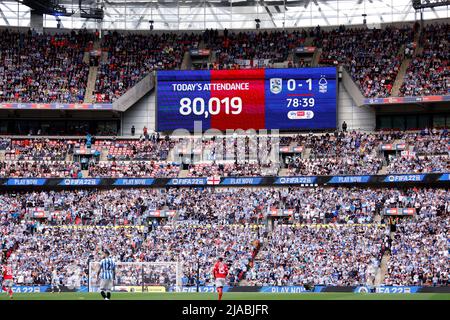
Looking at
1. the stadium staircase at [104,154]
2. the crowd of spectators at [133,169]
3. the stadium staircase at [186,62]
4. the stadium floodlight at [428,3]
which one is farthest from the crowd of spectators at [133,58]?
the stadium floodlight at [428,3]

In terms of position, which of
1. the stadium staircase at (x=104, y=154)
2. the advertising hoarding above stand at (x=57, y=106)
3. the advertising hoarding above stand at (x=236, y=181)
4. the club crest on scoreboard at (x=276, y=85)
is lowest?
the advertising hoarding above stand at (x=236, y=181)

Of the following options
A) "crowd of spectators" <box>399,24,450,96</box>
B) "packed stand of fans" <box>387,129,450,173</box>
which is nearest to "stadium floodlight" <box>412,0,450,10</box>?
"crowd of spectators" <box>399,24,450,96</box>

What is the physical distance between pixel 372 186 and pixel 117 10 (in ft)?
93.8

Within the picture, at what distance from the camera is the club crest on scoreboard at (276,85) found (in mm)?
58312

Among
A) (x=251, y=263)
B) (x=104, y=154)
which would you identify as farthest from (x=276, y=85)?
(x=251, y=263)

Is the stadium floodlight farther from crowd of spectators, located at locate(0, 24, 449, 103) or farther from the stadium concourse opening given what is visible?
crowd of spectators, located at locate(0, 24, 449, 103)

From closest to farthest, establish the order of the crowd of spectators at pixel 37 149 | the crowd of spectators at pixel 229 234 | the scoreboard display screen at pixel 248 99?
the crowd of spectators at pixel 229 234, the crowd of spectators at pixel 37 149, the scoreboard display screen at pixel 248 99

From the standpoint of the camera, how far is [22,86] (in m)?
59.8

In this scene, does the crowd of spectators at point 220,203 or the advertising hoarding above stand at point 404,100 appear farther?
the advertising hoarding above stand at point 404,100

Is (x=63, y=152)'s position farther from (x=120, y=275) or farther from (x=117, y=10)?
(x=120, y=275)

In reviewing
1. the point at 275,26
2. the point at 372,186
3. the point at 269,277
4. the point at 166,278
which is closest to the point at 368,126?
the point at 372,186

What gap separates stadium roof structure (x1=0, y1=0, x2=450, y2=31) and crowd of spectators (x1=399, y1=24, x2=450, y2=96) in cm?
588

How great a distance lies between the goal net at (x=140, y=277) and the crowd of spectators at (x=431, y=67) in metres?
26.2

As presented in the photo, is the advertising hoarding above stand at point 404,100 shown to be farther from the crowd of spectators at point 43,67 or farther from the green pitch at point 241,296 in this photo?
the crowd of spectators at point 43,67
